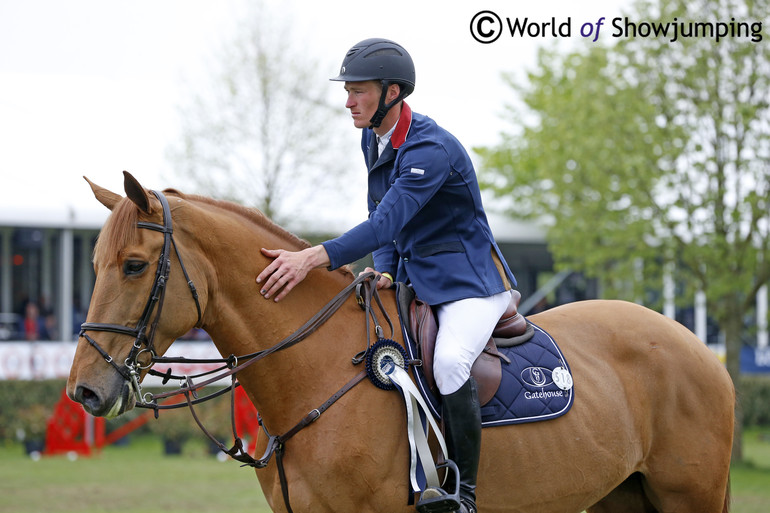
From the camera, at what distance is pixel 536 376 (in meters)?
4.52

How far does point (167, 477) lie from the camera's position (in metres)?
14.0

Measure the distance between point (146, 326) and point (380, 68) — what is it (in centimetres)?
168

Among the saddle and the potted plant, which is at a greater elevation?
the saddle

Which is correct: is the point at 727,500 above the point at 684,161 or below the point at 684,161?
below

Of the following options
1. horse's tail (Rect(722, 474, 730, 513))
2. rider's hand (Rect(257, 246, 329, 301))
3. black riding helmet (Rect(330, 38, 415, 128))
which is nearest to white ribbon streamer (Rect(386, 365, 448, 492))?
rider's hand (Rect(257, 246, 329, 301))

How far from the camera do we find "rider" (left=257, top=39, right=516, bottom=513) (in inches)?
156

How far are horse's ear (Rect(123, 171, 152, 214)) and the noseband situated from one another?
0.23 ft

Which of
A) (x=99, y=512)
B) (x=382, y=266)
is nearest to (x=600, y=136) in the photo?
(x=99, y=512)

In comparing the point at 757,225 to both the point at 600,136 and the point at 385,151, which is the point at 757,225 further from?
the point at 385,151

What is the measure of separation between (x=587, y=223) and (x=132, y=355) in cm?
1507

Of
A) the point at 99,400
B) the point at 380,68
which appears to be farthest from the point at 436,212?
the point at 99,400

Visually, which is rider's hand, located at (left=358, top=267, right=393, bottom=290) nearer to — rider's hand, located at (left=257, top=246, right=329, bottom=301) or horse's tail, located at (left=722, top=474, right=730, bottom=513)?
rider's hand, located at (left=257, top=246, right=329, bottom=301)

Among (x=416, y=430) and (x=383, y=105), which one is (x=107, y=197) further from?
(x=416, y=430)

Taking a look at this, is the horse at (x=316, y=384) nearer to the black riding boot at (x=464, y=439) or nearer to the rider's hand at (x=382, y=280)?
the rider's hand at (x=382, y=280)
